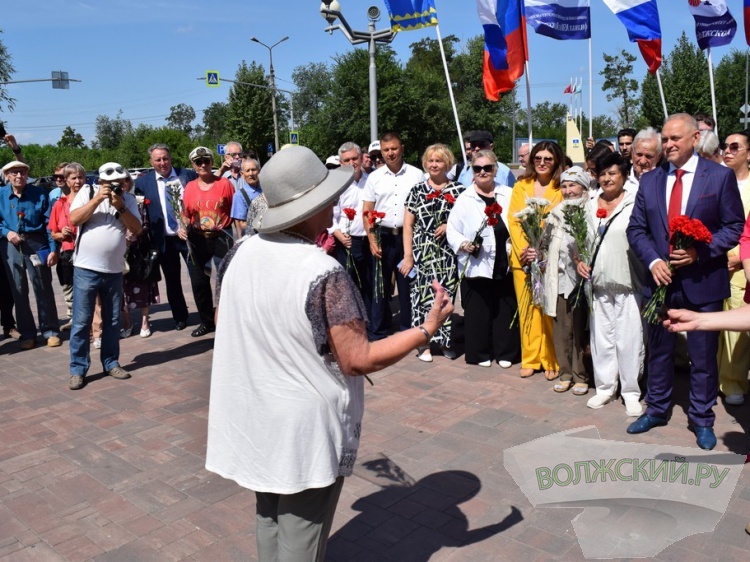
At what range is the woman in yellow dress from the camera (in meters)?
5.86

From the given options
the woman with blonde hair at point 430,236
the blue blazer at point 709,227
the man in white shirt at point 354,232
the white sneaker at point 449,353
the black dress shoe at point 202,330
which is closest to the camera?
the blue blazer at point 709,227

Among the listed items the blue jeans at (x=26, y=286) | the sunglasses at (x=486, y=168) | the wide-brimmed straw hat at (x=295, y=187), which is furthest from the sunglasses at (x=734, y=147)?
the blue jeans at (x=26, y=286)

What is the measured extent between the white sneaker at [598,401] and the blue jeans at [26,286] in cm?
607

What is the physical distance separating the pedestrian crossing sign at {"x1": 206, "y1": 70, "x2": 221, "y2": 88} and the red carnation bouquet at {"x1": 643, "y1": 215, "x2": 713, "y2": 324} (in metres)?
28.5

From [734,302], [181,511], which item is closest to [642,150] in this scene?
[734,302]

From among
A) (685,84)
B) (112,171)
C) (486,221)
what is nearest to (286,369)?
(486,221)

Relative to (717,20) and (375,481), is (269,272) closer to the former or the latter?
(375,481)

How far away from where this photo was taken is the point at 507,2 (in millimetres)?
8828

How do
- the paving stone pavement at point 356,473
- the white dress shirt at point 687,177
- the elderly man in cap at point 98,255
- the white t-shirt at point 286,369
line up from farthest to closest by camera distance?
1. the elderly man in cap at point 98,255
2. the white dress shirt at point 687,177
3. the paving stone pavement at point 356,473
4. the white t-shirt at point 286,369

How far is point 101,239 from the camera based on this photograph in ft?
20.4

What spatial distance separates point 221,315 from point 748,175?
4890 mm

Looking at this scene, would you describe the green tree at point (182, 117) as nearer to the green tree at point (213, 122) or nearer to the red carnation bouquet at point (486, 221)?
the green tree at point (213, 122)

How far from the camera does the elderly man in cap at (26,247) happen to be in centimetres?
764

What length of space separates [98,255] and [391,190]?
2.93 meters
